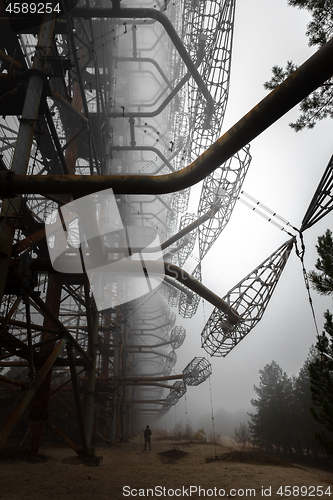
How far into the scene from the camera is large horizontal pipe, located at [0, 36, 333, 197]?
313 cm

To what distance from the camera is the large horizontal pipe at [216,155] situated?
10.3 feet

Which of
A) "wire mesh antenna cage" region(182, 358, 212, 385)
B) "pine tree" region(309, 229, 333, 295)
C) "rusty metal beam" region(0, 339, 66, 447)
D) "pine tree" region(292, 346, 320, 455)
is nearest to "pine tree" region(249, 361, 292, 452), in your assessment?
"pine tree" region(292, 346, 320, 455)

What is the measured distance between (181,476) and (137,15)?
1311cm

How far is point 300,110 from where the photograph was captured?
6.43m

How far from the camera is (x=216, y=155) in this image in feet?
12.6

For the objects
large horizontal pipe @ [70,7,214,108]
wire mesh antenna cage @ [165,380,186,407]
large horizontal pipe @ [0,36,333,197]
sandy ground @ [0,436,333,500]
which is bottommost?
sandy ground @ [0,436,333,500]

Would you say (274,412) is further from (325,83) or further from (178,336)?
(325,83)

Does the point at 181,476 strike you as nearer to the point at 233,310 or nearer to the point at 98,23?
the point at 233,310

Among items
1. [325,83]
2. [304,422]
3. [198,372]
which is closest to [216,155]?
[325,83]

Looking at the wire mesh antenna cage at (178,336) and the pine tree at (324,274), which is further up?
the wire mesh antenna cage at (178,336)

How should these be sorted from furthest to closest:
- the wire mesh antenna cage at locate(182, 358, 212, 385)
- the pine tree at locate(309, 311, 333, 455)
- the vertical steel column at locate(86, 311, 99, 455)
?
the wire mesh antenna cage at locate(182, 358, 212, 385)
the vertical steel column at locate(86, 311, 99, 455)
the pine tree at locate(309, 311, 333, 455)

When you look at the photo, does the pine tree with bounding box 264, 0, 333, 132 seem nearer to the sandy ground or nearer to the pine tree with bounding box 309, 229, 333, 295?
the pine tree with bounding box 309, 229, 333, 295

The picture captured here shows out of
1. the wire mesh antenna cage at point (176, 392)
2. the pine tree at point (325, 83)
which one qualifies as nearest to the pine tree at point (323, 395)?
the pine tree at point (325, 83)

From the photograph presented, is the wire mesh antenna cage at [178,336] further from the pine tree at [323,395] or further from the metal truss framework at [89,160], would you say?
the pine tree at [323,395]
